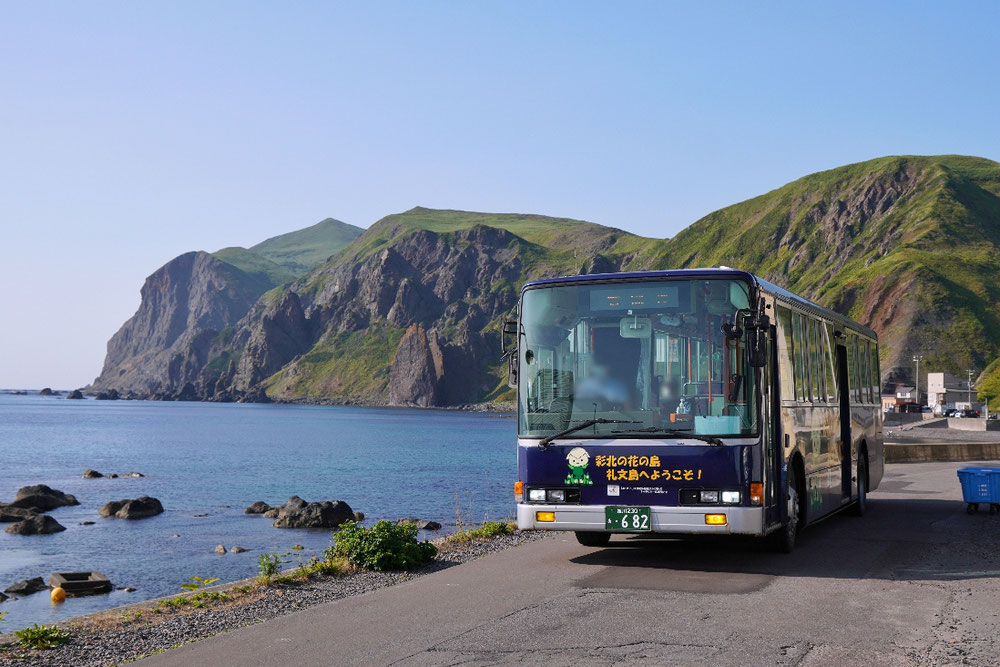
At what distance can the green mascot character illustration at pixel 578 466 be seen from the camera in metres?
12.6

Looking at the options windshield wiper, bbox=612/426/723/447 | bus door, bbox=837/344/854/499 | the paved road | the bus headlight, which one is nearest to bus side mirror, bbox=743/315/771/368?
windshield wiper, bbox=612/426/723/447

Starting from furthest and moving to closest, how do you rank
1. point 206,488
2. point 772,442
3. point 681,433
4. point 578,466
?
point 206,488 < point 772,442 < point 578,466 < point 681,433

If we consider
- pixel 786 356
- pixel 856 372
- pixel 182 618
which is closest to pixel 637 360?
pixel 786 356

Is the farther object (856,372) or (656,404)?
(856,372)

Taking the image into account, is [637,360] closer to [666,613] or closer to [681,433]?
[681,433]

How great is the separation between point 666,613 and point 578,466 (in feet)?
10.1

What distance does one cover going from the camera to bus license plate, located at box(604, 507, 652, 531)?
484 inches

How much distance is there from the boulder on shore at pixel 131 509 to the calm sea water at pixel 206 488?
0.77 m

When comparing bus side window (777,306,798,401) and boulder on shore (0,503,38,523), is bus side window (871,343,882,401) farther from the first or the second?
boulder on shore (0,503,38,523)

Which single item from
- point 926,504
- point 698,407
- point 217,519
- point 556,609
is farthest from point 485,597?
point 217,519

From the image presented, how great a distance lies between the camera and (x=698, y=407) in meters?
12.4

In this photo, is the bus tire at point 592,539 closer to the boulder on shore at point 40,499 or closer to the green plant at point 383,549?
the green plant at point 383,549

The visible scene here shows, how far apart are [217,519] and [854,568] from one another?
37652 millimetres

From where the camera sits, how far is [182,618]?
10.5 meters
